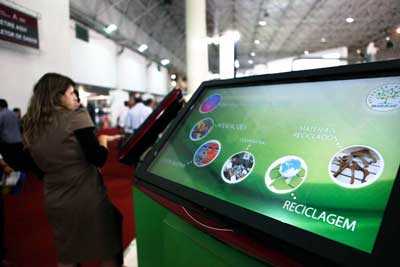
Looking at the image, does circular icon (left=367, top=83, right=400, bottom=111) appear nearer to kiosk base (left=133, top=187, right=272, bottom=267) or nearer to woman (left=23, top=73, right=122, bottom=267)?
kiosk base (left=133, top=187, right=272, bottom=267)

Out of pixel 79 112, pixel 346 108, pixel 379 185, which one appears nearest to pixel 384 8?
pixel 346 108

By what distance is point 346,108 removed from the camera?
2.52ft

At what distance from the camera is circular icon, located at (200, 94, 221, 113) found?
3.97ft

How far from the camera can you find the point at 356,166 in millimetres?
678

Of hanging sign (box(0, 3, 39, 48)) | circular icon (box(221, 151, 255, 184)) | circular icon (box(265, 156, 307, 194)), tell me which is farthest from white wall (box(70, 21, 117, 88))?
circular icon (box(265, 156, 307, 194))

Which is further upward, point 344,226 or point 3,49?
point 3,49

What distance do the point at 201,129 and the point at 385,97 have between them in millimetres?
609

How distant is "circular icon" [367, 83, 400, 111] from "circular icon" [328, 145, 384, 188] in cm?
10

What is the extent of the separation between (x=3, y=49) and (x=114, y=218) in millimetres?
4882

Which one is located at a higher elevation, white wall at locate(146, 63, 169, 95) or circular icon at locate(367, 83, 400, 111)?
white wall at locate(146, 63, 169, 95)

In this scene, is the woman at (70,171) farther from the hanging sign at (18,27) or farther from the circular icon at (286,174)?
the hanging sign at (18,27)

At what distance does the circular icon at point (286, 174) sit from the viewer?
29.7 inches

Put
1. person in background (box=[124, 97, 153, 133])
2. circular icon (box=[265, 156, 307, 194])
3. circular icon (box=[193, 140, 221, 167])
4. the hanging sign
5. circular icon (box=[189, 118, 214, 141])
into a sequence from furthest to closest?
1. person in background (box=[124, 97, 153, 133])
2. the hanging sign
3. circular icon (box=[189, 118, 214, 141])
4. circular icon (box=[193, 140, 221, 167])
5. circular icon (box=[265, 156, 307, 194])

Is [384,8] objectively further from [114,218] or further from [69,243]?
[69,243]
